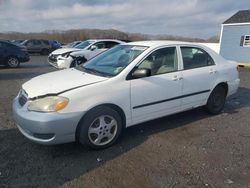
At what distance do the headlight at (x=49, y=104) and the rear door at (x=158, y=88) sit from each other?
1.14 meters

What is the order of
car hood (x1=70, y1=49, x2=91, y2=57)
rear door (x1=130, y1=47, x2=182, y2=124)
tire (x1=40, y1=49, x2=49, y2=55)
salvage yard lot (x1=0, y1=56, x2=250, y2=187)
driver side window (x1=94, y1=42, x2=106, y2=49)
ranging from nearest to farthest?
salvage yard lot (x1=0, y1=56, x2=250, y2=187) < rear door (x1=130, y1=47, x2=182, y2=124) < car hood (x1=70, y1=49, x2=91, y2=57) < driver side window (x1=94, y1=42, x2=106, y2=49) < tire (x1=40, y1=49, x2=49, y2=55)

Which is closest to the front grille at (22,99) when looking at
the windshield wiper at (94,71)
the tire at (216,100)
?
the windshield wiper at (94,71)

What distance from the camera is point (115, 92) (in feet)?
12.7

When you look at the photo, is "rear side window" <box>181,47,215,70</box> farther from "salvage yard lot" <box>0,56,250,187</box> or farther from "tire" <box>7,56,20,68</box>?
"tire" <box>7,56,20,68</box>

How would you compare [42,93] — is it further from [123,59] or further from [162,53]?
[162,53]

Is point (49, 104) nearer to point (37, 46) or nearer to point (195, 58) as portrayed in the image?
point (195, 58)

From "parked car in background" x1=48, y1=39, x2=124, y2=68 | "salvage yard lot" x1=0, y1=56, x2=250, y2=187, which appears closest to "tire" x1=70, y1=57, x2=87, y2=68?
"parked car in background" x1=48, y1=39, x2=124, y2=68

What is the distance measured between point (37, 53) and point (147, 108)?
2486cm

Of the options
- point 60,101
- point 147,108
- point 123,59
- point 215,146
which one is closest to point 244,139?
point 215,146

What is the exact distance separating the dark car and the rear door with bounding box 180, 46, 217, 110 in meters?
11.5

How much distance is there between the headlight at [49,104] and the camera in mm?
3455

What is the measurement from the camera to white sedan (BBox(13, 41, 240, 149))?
3508mm

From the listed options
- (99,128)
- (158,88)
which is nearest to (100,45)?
(158,88)

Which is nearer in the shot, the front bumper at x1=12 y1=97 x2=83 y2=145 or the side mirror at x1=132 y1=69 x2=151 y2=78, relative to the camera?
the front bumper at x1=12 y1=97 x2=83 y2=145
